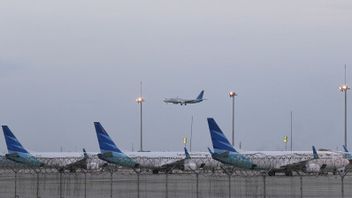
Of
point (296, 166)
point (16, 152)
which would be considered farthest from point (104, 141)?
point (296, 166)

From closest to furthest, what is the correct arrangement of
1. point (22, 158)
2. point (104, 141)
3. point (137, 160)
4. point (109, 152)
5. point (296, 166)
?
point (296, 166), point (109, 152), point (104, 141), point (22, 158), point (137, 160)

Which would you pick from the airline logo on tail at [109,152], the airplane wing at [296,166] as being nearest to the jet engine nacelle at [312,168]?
the airplane wing at [296,166]

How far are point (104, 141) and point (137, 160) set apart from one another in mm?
4441

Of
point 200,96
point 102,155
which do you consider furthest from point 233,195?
point 200,96

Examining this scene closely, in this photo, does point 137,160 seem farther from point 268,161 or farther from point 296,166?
point 296,166

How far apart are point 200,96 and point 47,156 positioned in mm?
63113

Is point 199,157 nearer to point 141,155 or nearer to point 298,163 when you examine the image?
point 141,155

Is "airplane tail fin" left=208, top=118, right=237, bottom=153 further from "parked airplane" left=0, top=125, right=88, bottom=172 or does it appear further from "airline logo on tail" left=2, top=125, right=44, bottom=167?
"airline logo on tail" left=2, top=125, right=44, bottom=167

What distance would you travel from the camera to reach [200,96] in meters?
158

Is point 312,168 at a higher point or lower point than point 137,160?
lower

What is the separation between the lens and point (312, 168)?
77375 mm

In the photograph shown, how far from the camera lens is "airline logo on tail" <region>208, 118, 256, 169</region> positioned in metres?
75.3

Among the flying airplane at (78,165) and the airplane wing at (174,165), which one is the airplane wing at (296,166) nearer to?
Answer: the airplane wing at (174,165)

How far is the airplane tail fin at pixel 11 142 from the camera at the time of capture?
86875 mm
